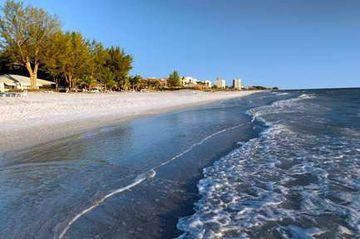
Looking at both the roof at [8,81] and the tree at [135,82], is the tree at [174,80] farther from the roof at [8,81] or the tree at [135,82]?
the roof at [8,81]

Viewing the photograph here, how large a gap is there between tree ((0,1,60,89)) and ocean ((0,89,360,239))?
44870mm

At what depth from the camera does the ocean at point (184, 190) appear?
14.9 ft

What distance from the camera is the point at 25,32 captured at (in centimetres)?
5125

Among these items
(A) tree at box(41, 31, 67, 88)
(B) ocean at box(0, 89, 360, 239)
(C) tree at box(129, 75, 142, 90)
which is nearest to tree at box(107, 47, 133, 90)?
(C) tree at box(129, 75, 142, 90)

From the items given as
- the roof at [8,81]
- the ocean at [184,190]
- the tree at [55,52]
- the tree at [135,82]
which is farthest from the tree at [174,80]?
the ocean at [184,190]

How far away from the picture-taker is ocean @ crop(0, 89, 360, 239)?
454 centimetres

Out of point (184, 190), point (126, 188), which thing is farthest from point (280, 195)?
point (126, 188)

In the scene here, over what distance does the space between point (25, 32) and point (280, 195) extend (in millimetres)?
52346

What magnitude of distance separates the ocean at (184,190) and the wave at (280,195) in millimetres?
14

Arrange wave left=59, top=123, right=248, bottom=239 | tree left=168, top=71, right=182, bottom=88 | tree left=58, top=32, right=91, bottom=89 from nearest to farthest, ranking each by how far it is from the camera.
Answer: wave left=59, top=123, right=248, bottom=239 < tree left=58, top=32, right=91, bottom=89 < tree left=168, top=71, right=182, bottom=88

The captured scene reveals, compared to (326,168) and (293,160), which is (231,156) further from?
(326,168)

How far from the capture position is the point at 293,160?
8.38m

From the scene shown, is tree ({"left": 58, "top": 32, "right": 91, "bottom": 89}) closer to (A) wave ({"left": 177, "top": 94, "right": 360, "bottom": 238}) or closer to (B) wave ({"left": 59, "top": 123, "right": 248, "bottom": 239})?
(B) wave ({"left": 59, "top": 123, "right": 248, "bottom": 239})

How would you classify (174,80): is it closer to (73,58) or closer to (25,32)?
(73,58)
